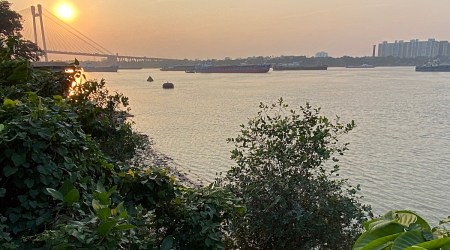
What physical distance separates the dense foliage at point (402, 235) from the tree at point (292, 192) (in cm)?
282

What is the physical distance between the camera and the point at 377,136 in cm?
1780

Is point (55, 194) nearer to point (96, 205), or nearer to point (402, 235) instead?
point (96, 205)

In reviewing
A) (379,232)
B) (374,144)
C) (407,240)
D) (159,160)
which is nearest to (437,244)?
(407,240)

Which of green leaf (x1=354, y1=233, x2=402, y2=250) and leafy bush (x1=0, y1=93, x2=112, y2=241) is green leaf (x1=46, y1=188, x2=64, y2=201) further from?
green leaf (x1=354, y1=233, x2=402, y2=250)

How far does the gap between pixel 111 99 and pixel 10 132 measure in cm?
420

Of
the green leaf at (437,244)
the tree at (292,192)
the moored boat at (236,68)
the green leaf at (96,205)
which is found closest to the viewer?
the green leaf at (437,244)

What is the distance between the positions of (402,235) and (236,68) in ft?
310

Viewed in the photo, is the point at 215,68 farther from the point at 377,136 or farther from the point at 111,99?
the point at 111,99

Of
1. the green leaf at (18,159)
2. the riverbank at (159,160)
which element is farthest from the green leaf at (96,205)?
the riverbank at (159,160)

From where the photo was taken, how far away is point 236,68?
9438 cm

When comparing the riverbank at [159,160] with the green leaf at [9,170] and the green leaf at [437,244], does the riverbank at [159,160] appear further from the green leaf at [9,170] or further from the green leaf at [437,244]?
the green leaf at [437,244]

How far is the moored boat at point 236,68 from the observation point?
91.2m

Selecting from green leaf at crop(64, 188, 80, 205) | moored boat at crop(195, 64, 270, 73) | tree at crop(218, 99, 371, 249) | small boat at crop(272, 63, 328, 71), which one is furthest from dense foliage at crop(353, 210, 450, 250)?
small boat at crop(272, 63, 328, 71)

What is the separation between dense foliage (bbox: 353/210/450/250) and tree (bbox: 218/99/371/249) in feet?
9.25
